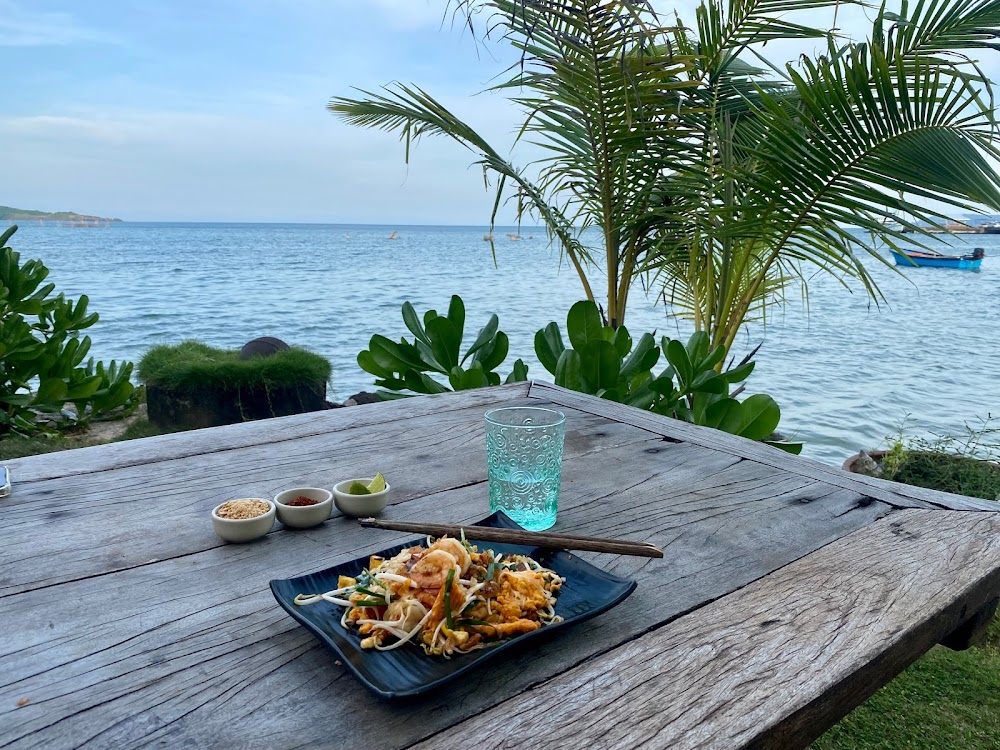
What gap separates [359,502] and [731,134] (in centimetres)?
255

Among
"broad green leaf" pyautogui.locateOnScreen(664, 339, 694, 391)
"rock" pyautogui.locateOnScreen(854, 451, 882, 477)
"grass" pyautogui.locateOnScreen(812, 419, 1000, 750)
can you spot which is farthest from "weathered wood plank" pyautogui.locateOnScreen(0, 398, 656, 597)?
"rock" pyautogui.locateOnScreen(854, 451, 882, 477)

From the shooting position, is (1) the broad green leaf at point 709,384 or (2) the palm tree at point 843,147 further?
(2) the palm tree at point 843,147

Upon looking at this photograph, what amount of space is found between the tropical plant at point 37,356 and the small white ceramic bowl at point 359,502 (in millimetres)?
2353

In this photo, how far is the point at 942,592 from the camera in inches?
34.8

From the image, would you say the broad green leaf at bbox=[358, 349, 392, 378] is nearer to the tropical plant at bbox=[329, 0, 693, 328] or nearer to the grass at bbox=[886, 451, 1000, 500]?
the tropical plant at bbox=[329, 0, 693, 328]

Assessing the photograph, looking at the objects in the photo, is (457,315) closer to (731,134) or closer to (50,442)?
(731,134)

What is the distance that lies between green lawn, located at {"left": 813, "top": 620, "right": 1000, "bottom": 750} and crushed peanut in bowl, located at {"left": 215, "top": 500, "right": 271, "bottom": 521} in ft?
5.12

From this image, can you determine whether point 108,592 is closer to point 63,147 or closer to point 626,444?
point 626,444

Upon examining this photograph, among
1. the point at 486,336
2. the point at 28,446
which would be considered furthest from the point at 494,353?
the point at 28,446

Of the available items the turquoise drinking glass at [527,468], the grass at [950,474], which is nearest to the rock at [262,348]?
the grass at [950,474]

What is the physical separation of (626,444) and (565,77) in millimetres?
1938

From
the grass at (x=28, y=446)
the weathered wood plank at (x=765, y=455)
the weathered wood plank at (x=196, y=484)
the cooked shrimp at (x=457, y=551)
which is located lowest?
the grass at (x=28, y=446)

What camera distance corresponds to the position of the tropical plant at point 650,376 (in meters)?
1.75

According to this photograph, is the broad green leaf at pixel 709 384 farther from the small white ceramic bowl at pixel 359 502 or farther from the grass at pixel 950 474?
the grass at pixel 950 474
